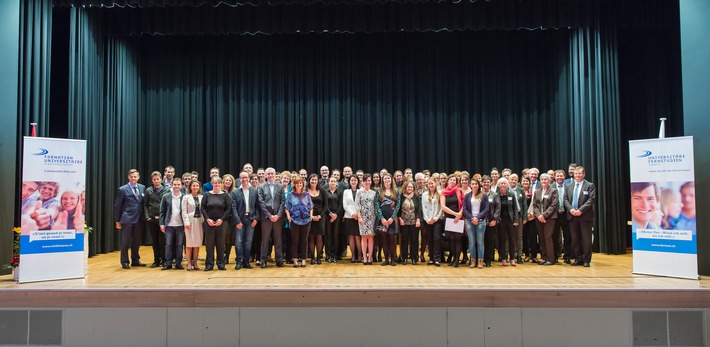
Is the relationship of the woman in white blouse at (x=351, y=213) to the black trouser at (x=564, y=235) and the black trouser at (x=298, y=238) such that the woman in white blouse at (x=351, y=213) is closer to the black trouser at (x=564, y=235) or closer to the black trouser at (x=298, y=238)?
the black trouser at (x=298, y=238)

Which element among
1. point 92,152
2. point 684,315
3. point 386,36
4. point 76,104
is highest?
point 386,36

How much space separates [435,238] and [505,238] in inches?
41.1

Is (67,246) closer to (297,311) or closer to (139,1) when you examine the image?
(297,311)

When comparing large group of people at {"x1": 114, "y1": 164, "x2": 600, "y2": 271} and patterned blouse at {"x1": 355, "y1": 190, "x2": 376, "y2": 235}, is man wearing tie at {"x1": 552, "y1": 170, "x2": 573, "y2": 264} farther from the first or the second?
patterned blouse at {"x1": 355, "y1": 190, "x2": 376, "y2": 235}

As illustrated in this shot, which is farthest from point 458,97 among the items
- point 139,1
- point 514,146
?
point 139,1

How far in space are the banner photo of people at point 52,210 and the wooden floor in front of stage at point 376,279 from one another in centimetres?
24

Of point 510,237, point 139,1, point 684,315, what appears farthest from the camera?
point 139,1

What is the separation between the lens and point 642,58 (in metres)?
11.0

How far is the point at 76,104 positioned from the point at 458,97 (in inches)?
307

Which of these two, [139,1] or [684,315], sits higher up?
[139,1]

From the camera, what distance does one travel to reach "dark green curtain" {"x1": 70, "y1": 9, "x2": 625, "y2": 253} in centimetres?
1162

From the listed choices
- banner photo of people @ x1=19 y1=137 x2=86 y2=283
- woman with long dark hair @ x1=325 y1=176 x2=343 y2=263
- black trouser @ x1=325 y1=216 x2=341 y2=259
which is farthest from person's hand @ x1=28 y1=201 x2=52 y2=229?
black trouser @ x1=325 y1=216 x2=341 y2=259

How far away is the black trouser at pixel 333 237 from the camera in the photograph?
26.3 feet

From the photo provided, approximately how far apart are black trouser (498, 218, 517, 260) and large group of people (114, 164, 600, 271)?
16mm
